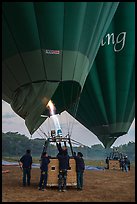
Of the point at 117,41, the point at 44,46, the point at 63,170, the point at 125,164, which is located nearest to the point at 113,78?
the point at 117,41

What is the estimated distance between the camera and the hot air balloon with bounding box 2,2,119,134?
9961 mm

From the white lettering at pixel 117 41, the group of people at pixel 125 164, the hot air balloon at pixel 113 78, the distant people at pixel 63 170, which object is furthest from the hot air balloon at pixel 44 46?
the group of people at pixel 125 164

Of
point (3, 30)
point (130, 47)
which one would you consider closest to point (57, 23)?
point (3, 30)

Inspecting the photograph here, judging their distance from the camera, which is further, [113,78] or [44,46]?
[113,78]

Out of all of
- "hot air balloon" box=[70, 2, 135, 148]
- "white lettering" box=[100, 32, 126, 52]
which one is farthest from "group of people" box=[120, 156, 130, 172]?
"white lettering" box=[100, 32, 126, 52]

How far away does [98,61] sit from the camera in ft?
60.7

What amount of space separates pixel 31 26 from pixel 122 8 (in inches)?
395

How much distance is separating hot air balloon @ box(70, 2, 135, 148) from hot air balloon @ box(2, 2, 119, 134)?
24.0 feet

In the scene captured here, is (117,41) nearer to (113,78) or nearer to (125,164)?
(113,78)

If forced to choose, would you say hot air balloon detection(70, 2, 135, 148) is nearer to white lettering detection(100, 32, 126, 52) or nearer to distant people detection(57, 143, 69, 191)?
white lettering detection(100, 32, 126, 52)

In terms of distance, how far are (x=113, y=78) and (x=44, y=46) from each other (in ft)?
33.1

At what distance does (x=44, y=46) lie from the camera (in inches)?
399

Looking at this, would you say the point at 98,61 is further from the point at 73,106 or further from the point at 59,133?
the point at 59,133

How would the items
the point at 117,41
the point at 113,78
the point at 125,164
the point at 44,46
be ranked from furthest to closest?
the point at 125,164 → the point at 113,78 → the point at 117,41 → the point at 44,46
